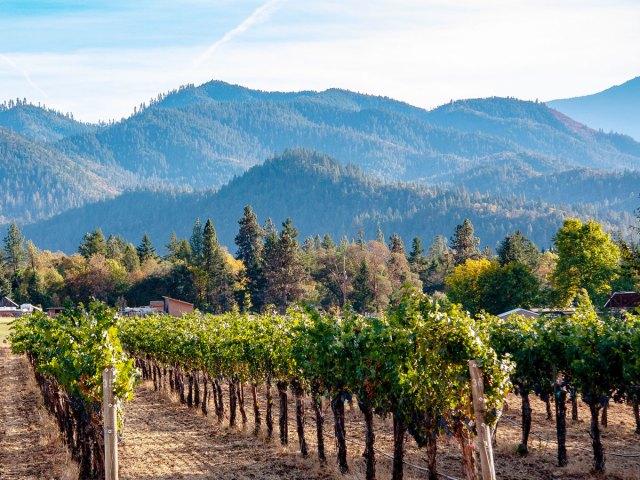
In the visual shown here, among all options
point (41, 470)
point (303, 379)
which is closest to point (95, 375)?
point (41, 470)

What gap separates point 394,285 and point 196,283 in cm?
2768

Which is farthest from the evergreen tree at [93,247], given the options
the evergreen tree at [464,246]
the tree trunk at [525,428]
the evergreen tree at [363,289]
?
the tree trunk at [525,428]

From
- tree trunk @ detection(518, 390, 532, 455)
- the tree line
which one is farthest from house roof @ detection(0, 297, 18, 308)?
tree trunk @ detection(518, 390, 532, 455)

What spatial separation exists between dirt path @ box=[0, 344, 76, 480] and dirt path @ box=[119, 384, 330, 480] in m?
2.27

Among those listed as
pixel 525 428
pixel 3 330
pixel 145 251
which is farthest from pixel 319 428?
pixel 145 251

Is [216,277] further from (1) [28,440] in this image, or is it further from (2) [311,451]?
(2) [311,451]

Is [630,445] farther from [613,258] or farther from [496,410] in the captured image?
[613,258]

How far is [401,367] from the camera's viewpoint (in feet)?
71.3

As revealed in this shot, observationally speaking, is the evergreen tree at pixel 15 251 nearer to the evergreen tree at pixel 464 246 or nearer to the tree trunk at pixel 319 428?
the evergreen tree at pixel 464 246

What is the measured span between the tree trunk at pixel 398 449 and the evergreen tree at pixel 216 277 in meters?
91.2

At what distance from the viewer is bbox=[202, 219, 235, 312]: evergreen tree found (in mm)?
113562

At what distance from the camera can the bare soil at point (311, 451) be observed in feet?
82.3

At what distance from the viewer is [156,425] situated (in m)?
35.2

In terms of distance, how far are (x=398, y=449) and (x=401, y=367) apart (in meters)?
2.50
